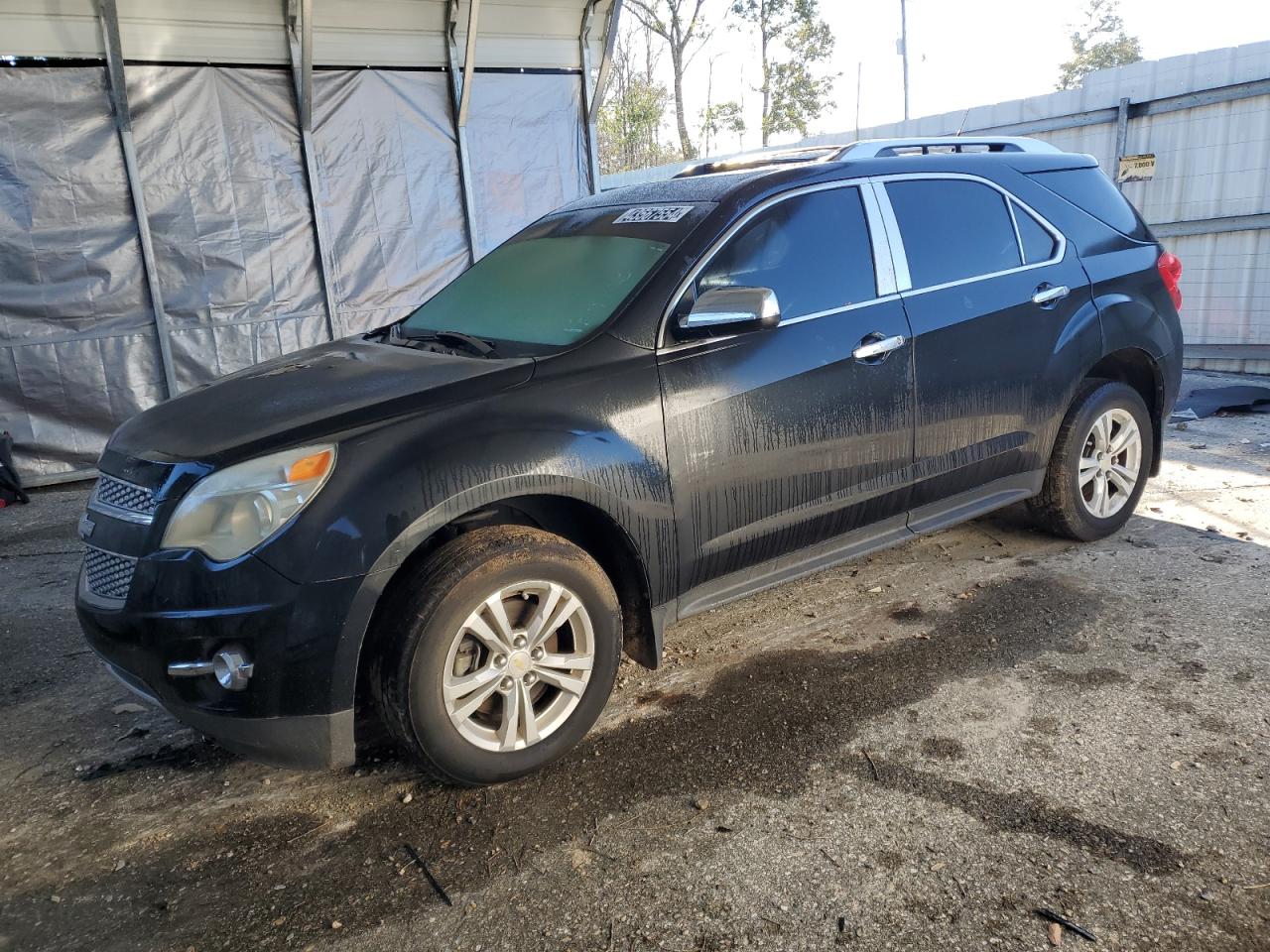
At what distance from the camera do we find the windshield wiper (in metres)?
3.29

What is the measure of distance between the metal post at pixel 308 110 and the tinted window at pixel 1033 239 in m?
5.76

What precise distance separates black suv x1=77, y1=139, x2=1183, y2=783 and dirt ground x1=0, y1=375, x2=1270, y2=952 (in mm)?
284

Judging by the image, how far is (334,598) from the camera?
8.35 feet

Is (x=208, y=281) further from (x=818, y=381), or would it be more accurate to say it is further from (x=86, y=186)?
(x=818, y=381)

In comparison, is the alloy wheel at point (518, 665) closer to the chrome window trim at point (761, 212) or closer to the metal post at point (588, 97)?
the chrome window trim at point (761, 212)

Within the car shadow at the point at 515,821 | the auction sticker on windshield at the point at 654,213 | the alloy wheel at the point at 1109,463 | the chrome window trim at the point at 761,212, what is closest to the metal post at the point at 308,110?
the auction sticker on windshield at the point at 654,213

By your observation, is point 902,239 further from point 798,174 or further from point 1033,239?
point 1033,239

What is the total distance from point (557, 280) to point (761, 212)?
0.81 m

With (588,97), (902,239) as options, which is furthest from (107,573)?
(588,97)

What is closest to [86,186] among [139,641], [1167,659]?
[139,641]

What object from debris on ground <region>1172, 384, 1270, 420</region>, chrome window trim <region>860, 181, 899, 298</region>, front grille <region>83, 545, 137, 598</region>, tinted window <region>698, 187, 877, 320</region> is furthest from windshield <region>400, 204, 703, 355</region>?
debris on ground <region>1172, 384, 1270, 420</region>

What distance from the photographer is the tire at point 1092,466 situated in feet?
14.2

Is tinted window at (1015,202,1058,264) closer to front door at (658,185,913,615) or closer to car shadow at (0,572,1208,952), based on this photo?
front door at (658,185,913,615)

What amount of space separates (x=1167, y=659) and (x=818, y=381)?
1643 mm
